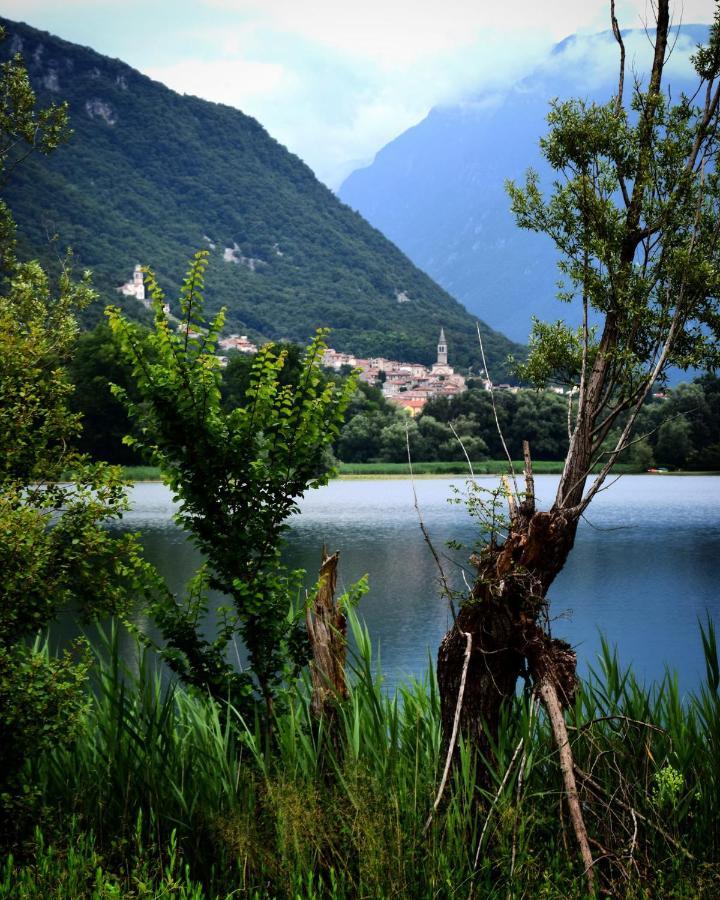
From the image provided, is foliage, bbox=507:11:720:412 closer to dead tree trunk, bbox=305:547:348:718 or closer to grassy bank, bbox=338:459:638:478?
dead tree trunk, bbox=305:547:348:718

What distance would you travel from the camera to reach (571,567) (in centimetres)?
2192

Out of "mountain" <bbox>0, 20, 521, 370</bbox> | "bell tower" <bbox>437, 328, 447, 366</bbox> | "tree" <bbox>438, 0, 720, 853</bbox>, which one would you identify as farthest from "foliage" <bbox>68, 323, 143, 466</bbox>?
"bell tower" <bbox>437, 328, 447, 366</bbox>

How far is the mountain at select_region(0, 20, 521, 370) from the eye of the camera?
7300cm

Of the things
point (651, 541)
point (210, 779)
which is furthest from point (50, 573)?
point (651, 541)

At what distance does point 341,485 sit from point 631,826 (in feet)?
141

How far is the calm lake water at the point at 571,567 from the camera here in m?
13.7

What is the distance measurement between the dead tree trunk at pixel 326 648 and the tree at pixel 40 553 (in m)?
0.74

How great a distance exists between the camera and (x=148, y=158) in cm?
11506

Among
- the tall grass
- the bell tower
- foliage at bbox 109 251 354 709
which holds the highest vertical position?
the bell tower

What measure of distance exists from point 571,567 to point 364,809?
19882 millimetres

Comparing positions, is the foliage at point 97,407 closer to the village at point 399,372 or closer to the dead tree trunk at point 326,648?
the village at point 399,372

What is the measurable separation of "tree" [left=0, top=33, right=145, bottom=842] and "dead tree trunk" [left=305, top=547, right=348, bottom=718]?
0.74 meters

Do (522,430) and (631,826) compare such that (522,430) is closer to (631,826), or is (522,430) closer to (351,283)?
(631,826)

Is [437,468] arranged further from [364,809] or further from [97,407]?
[364,809]
